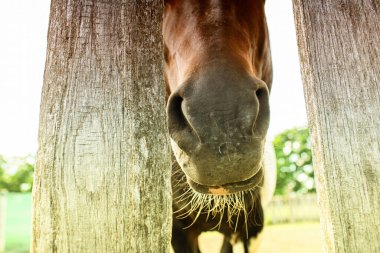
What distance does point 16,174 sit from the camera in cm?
2983

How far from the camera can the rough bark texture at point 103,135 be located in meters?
0.87

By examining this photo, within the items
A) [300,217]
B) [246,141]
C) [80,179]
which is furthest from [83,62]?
[300,217]

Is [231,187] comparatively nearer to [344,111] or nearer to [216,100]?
[216,100]

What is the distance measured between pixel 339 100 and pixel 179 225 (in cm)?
209

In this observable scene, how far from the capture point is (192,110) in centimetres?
141

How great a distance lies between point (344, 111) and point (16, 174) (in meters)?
32.6

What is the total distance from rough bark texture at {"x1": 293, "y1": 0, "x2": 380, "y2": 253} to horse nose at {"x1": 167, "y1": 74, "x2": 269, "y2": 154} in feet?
0.98

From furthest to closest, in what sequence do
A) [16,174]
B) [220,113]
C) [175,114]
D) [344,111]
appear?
[16,174]
[175,114]
[220,113]
[344,111]

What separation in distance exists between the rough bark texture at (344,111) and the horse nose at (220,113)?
11.7 inches

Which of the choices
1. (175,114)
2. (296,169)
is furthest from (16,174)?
(175,114)

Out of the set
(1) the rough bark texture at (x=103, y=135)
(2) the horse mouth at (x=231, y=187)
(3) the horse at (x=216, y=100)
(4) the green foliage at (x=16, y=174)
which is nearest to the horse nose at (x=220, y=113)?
(3) the horse at (x=216, y=100)

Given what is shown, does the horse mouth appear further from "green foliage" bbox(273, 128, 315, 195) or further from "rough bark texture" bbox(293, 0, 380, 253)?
"green foliage" bbox(273, 128, 315, 195)

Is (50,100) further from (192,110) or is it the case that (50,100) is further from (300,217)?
(300,217)

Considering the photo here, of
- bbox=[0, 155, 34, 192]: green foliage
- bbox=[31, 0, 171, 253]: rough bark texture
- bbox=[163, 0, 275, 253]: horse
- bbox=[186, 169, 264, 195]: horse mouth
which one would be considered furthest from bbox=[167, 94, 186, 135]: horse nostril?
bbox=[0, 155, 34, 192]: green foliage
